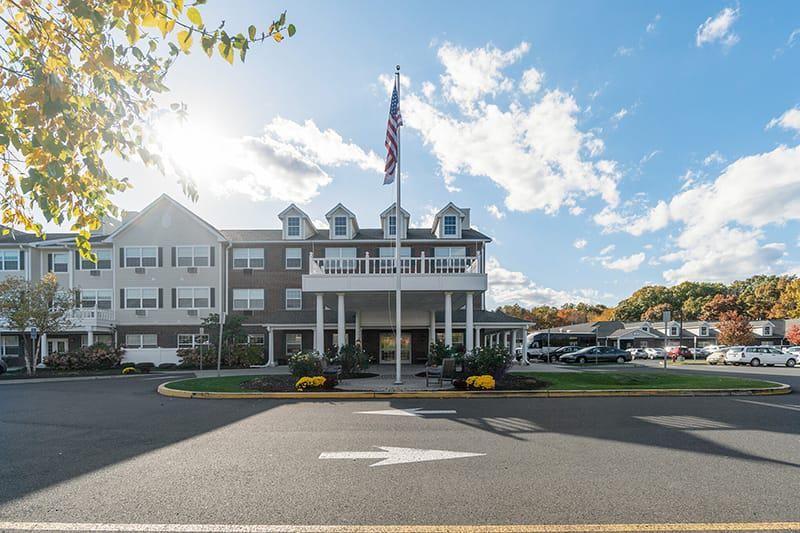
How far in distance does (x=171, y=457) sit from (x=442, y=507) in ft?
14.1

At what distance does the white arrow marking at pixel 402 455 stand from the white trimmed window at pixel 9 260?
3409 centimetres

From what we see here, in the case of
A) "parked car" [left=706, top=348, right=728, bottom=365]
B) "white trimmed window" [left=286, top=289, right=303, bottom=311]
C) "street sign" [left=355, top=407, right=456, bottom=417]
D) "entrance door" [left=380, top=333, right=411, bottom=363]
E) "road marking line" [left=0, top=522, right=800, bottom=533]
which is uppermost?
"white trimmed window" [left=286, top=289, right=303, bottom=311]

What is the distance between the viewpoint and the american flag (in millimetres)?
13758

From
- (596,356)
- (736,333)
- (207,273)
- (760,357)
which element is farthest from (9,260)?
(736,333)

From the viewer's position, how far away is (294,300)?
2830cm

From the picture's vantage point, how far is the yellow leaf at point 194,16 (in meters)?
3.41

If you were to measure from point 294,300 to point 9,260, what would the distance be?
20.1 m

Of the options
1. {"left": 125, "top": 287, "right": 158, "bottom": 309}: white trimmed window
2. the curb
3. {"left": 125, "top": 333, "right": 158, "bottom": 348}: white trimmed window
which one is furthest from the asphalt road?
{"left": 125, "top": 287, "right": 158, "bottom": 309}: white trimmed window

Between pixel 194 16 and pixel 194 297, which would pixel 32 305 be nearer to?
pixel 194 297

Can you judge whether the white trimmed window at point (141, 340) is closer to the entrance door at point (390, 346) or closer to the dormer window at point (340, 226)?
the dormer window at point (340, 226)

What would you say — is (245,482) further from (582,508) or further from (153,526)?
(582,508)

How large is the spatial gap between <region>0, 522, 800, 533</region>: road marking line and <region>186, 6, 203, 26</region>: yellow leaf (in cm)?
450

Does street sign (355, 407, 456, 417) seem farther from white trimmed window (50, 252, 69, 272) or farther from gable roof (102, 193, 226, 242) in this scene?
white trimmed window (50, 252, 69, 272)

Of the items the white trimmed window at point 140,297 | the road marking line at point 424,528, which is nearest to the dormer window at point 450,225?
the white trimmed window at point 140,297
